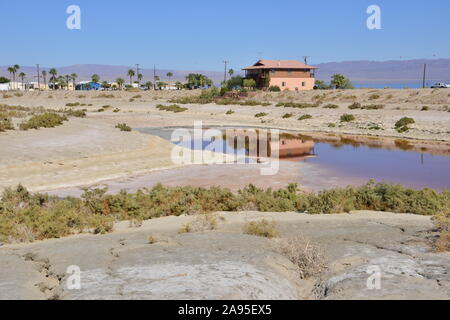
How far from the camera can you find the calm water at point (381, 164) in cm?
1978

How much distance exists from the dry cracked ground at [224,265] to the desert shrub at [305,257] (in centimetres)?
11

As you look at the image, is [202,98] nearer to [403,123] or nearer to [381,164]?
[403,123]

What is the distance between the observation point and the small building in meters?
86.8

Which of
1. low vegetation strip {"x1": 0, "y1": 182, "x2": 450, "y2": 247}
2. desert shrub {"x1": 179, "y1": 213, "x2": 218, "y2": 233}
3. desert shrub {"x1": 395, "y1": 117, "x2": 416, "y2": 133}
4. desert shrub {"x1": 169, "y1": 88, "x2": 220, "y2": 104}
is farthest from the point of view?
desert shrub {"x1": 169, "y1": 88, "x2": 220, "y2": 104}

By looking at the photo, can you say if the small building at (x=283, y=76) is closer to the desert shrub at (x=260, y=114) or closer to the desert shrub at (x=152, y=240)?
the desert shrub at (x=260, y=114)

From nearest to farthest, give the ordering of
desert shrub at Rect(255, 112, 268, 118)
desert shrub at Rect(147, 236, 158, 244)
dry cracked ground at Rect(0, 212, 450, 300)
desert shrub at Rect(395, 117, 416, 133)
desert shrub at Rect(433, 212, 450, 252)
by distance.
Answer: dry cracked ground at Rect(0, 212, 450, 300)
desert shrub at Rect(433, 212, 450, 252)
desert shrub at Rect(147, 236, 158, 244)
desert shrub at Rect(395, 117, 416, 133)
desert shrub at Rect(255, 112, 268, 118)

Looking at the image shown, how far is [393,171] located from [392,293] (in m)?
16.9

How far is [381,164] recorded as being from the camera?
78.4 feet

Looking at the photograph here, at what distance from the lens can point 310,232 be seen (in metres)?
9.88

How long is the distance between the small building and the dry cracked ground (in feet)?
255

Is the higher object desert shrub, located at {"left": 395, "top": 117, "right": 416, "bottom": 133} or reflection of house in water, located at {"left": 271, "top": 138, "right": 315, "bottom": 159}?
desert shrub, located at {"left": 395, "top": 117, "right": 416, "bottom": 133}

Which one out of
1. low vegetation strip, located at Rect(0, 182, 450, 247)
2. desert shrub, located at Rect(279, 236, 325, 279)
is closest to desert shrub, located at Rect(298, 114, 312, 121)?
low vegetation strip, located at Rect(0, 182, 450, 247)

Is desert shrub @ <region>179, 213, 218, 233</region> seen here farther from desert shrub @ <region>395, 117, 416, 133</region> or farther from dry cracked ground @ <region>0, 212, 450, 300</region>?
desert shrub @ <region>395, 117, 416, 133</region>

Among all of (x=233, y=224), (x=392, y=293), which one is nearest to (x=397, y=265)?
(x=392, y=293)
